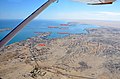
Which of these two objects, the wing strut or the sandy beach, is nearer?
the wing strut

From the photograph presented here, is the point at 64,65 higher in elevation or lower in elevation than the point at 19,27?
lower

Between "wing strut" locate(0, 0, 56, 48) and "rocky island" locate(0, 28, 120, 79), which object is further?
"rocky island" locate(0, 28, 120, 79)

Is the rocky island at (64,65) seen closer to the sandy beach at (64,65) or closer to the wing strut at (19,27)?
the sandy beach at (64,65)

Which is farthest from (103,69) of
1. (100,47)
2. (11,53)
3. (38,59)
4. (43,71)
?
(11,53)

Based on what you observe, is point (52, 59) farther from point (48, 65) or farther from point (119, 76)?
point (119, 76)

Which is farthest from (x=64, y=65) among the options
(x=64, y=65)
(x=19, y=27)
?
(x=19, y=27)

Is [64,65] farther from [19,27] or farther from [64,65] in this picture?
[19,27]

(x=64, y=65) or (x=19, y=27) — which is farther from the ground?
(x=19, y=27)

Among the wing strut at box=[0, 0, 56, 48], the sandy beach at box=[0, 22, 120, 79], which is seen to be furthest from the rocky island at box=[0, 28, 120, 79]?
the wing strut at box=[0, 0, 56, 48]

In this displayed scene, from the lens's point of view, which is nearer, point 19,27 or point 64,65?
point 19,27

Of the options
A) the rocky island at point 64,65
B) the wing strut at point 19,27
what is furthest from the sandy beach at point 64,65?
the wing strut at point 19,27

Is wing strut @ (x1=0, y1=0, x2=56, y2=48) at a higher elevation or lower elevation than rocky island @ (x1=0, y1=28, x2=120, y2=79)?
higher

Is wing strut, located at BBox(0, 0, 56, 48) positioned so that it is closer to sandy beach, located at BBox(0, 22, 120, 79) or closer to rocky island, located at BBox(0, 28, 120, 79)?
rocky island, located at BBox(0, 28, 120, 79)
